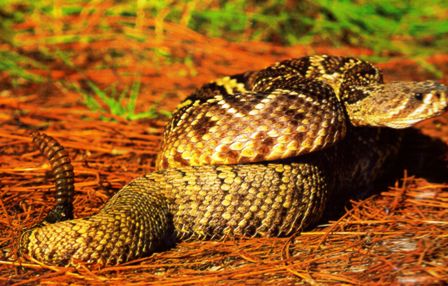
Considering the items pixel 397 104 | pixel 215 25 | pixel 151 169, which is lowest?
pixel 151 169

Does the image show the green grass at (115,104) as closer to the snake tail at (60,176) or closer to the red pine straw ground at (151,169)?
the red pine straw ground at (151,169)

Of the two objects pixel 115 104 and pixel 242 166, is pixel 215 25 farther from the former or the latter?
pixel 242 166

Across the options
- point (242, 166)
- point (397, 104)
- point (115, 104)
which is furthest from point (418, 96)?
point (115, 104)

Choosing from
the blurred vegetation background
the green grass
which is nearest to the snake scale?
the green grass

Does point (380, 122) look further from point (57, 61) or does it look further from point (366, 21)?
point (57, 61)

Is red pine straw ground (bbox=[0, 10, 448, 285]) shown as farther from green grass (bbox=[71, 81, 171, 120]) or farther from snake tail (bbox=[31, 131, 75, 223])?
snake tail (bbox=[31, 131, 75, 223])

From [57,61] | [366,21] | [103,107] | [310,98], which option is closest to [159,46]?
[57,61]
